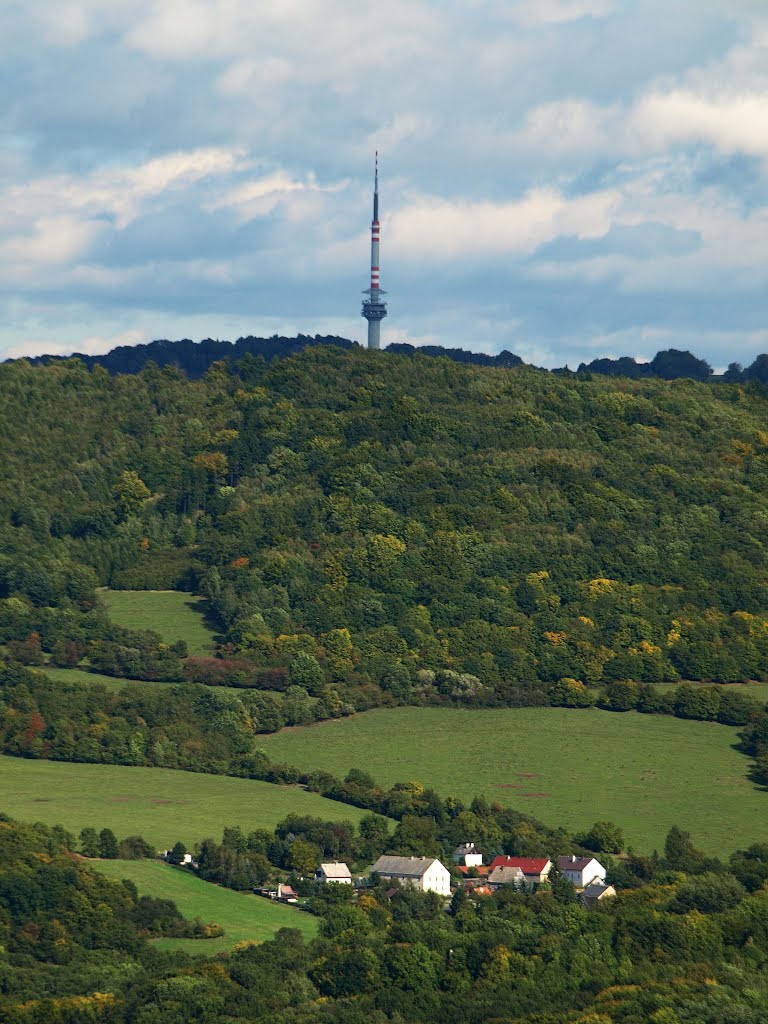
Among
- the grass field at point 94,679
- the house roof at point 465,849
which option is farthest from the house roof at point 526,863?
the grass field at point 94,679

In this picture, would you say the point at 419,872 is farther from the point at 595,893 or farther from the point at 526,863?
the point at 595,893

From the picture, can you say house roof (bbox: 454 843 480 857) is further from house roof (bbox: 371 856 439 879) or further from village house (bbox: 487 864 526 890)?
village house (bbox: 487 864 526 890)

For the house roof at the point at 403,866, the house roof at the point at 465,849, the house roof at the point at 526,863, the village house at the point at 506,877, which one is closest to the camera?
the village house at the point at 506,877

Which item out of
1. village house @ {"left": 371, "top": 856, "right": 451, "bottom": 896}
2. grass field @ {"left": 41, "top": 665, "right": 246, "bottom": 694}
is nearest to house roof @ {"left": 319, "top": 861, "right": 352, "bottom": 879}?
village house @ {"left": 371, "top": 856, "right": 451, "bottom": 896}

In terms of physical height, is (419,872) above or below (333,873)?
above

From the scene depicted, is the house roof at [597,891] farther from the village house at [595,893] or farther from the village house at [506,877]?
the village house at [506,877]

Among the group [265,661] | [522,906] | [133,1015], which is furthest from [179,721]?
[133,1015]

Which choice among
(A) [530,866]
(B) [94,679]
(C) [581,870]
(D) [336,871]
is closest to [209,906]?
(D) [336,871]
